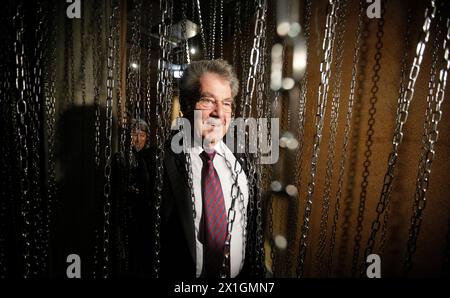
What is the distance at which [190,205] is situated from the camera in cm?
177

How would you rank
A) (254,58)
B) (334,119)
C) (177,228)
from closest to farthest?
1. (254,58)
2. (177,228)
3. (334,119)

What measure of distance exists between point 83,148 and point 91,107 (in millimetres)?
432

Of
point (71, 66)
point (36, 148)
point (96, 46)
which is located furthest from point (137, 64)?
point (36, 148)

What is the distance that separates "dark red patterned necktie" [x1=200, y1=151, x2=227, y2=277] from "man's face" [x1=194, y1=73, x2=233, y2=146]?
0.37 m

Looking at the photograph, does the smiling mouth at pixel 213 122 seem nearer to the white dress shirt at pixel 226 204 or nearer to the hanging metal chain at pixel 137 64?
the white dress shirt at pixel 226 204

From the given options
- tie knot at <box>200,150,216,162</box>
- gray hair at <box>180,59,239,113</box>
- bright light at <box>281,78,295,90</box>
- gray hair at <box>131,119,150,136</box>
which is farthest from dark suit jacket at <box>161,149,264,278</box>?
bright light at <box>281,78,295,90</box>

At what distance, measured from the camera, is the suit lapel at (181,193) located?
1729mm

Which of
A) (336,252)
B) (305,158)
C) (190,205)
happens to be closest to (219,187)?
(190,205)

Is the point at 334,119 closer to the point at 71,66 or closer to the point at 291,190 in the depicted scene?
the point at 291,190

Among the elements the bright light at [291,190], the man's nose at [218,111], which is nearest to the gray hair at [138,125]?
the man's nose at [218,111]

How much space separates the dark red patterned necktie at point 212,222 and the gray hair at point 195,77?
723 mm

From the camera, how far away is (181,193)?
181 cm

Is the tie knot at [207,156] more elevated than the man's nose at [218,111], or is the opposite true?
the man's nose at [218,111]

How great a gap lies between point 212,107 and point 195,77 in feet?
1.16
